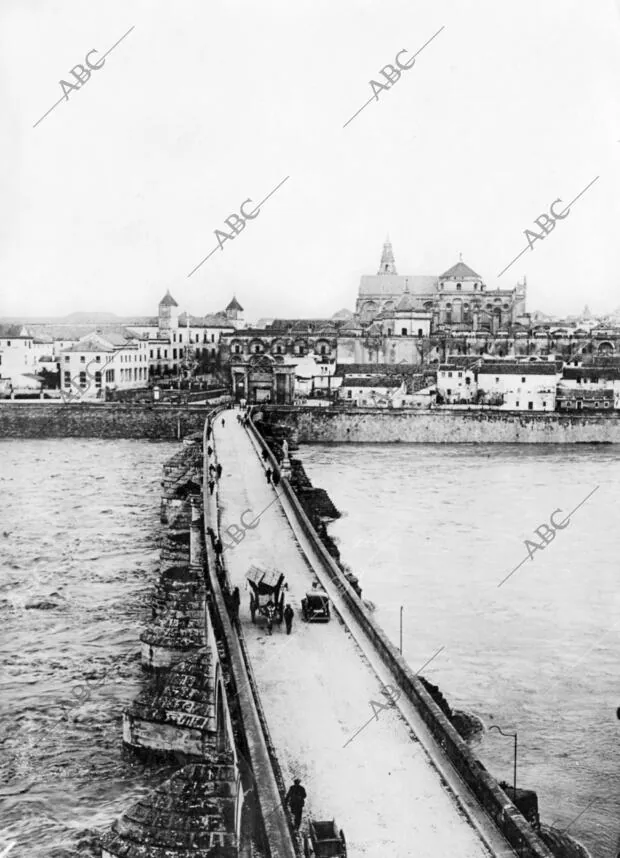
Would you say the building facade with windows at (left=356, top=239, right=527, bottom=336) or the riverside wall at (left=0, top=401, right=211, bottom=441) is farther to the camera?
the building facade with windows at (left=356, top=239, right=527, bottom=336)

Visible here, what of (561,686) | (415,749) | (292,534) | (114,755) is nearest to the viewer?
(415,749)

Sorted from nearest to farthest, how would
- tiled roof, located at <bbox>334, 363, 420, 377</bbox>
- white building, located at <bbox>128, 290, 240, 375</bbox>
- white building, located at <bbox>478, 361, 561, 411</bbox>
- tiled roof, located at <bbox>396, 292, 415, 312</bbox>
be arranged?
white building, located at <bbox>478, 361, 561, 411</bbox> → tiled roof, located at <bbox>334, 363, 420, 377</bbox> → tiled roof, located at <bbox>396, 292, 415, 312</bbox> → white building, located at <bbox>128, 290, 240, 375</bbox>

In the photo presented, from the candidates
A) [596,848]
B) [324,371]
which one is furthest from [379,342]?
[596,848]

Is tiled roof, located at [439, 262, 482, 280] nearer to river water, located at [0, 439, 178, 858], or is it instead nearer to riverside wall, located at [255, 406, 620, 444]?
riverside wall, located at [255, 406, 620, 444]

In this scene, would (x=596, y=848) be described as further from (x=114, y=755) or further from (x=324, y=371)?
(x=324, y=371)

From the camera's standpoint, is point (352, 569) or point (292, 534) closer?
point (292, 534)

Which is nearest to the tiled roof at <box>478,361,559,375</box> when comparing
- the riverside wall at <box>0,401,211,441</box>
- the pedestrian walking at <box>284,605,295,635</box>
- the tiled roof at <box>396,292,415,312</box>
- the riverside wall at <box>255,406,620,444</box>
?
the riverside wall at <box>255,406,620,444</box>

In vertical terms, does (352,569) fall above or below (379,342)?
below
